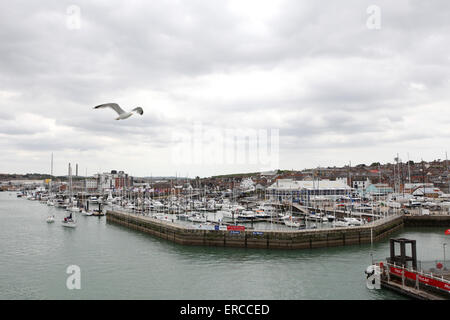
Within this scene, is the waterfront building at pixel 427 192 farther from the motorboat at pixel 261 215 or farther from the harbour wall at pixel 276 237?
the harbour wall at pixel 276 237

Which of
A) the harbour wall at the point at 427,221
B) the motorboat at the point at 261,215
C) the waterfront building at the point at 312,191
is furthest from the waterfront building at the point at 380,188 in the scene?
the motorboat at the point at 261,215

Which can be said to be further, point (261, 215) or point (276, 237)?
point (261, 215)

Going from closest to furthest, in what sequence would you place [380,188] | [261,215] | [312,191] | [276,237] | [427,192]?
[276,237] < [261,215] < [427,192] < [312,191] < [380,188]

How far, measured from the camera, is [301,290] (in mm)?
17484

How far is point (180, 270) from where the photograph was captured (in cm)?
2178

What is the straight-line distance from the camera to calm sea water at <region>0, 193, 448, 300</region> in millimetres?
17297

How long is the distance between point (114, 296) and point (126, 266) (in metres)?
6.18

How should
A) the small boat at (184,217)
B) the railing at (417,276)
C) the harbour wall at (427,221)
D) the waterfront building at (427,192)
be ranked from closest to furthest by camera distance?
1. the railing at (417,276)
2. the harbour wall at (427,221)
3. the small boat at (184,217)
4. the waterfront building at (427,192)

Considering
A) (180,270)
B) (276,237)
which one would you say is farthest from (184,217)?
(180,270)

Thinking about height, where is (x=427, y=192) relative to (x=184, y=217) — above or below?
above

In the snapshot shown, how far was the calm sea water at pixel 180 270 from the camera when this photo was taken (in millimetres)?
17297

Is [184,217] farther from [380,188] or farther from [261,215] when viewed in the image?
[380,188]

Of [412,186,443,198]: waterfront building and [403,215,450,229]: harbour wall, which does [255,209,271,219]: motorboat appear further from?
[412,186,443,198]: waterfront building
